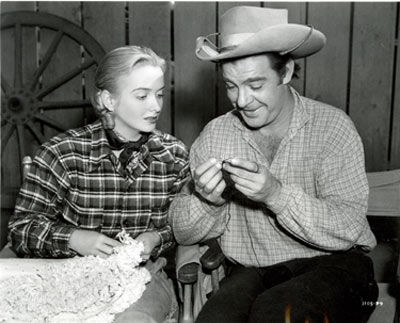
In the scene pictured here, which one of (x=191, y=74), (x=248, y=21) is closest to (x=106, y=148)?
(x=248, y=21)

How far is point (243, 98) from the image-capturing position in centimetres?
238

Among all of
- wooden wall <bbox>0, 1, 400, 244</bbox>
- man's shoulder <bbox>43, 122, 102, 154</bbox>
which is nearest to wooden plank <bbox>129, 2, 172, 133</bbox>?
wooden wall <bbox>0, 1, 400, 244</bbox>

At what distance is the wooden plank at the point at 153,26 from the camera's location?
13.0ft

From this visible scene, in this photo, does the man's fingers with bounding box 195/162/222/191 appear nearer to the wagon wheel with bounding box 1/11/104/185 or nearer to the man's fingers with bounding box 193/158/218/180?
the man's fingers with bounding box 193/158/218/180

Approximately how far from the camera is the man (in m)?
2.20

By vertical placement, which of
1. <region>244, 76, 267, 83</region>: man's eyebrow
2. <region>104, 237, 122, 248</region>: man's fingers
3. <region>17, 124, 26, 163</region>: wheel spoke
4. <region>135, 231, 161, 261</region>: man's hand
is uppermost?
<region>244, 76, 267, 83</region>: man's eyebrow

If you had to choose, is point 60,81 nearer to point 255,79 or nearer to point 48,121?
point 48,121

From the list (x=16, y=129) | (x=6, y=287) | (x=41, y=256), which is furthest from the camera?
(x=16, y=129)

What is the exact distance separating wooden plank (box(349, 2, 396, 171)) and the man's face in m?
1.52

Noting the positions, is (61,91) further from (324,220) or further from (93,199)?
(324,220)

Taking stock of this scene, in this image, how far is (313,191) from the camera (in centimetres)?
249

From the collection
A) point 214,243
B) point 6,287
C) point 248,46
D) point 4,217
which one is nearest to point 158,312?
point 214,243

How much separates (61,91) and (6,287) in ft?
7.59

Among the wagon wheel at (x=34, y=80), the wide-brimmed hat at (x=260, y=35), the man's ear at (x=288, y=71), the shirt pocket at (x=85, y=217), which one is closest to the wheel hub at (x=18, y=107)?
the wagon wheel at (x=34, y=80)
